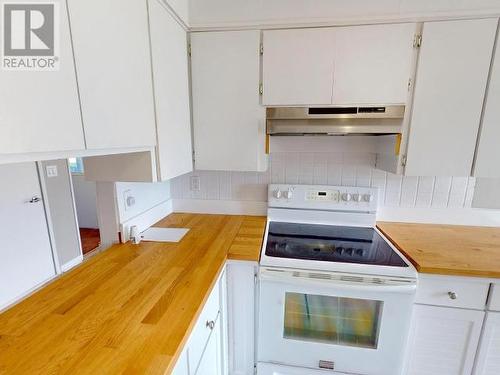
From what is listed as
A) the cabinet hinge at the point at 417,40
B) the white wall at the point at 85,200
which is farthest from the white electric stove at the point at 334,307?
the white wall at the point at 85,200

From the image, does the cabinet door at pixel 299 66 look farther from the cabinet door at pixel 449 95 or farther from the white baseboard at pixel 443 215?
the white baseboard at pixel 443 215

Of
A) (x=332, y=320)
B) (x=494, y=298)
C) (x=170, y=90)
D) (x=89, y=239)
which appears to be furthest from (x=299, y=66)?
(x=89, y=239)

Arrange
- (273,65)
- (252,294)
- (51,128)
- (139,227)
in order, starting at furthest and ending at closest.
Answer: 1. (139,227)
2. (273,65)
3. (252,294)
4. (51,128)

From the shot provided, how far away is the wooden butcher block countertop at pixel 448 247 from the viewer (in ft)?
3.66

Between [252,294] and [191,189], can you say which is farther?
[191,189]

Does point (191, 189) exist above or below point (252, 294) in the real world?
above

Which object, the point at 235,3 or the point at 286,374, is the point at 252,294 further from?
the point at 235,3

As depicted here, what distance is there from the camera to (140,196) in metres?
1.51

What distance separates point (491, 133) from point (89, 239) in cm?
469

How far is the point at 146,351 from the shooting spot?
659 mm

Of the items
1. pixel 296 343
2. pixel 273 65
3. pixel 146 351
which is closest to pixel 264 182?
pixel 273 65

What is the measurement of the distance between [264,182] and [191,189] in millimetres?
582

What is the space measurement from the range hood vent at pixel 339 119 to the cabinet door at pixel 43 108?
3.24ft

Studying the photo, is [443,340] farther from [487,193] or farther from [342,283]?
[487,193]
